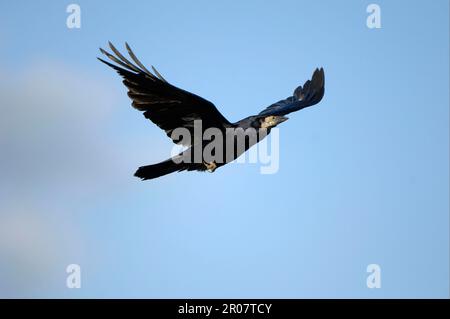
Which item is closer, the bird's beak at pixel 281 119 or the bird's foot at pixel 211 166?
the bird's foot at pixel 211 166

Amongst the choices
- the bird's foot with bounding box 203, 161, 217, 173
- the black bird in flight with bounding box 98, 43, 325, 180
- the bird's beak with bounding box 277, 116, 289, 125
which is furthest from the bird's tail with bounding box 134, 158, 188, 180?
the bird's beak with bounding box 277, 116, 289, 125

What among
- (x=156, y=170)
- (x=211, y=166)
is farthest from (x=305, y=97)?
(x=156, y=170)

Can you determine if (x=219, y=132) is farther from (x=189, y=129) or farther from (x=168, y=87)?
(x=168, y=87)

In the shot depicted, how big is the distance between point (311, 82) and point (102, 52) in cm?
528

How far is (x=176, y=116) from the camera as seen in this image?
11133 millimetres

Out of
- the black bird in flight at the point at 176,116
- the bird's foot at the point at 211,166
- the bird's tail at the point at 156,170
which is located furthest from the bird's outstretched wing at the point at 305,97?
the bird's tail at the point at 156,170

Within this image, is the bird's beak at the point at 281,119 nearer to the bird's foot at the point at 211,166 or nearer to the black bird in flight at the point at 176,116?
the black bird in flight at the point at 176,116

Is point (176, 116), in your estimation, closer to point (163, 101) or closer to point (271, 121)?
point (163, 101)

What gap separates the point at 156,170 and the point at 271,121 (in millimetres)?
2033

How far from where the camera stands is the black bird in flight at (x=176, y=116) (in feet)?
34.2
